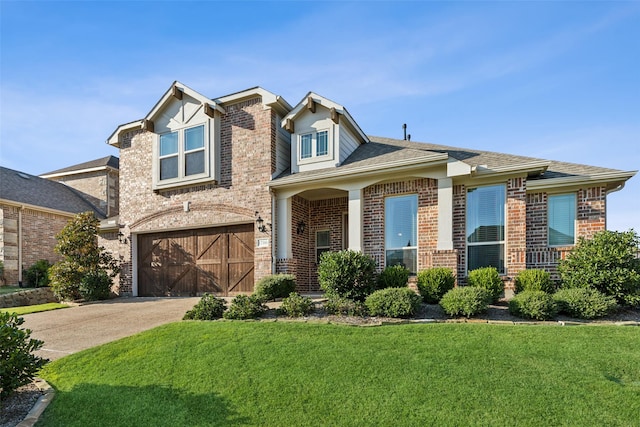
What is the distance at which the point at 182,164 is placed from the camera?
12.2 m

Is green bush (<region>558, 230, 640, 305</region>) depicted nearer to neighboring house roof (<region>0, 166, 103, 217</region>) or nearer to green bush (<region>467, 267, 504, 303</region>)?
green bush (<region>467, 267, 504, 303</region>)

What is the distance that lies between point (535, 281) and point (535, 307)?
162 cm

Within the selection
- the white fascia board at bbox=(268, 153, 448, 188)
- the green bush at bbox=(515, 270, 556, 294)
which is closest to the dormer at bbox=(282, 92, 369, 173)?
the white fascia board at bbox=(268, 153, 448, 188)

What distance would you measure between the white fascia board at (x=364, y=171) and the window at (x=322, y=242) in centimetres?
235

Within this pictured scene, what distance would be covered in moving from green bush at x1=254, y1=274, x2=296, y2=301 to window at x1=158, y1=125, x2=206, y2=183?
4.65 metres

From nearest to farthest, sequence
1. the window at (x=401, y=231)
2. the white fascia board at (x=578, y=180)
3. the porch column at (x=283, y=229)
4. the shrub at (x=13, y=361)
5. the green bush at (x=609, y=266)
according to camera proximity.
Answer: the shrub at (x=13, y=361)
the green bush at (x=609, y=266)
the white fascia board at (x=578, y=180)
the window at (x=401, y=231)
the porch column at (x=283, y=229)

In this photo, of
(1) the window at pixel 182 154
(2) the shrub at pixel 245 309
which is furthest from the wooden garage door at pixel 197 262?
(2) the shrub at pixel 245 309

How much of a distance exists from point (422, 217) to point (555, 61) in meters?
4.71

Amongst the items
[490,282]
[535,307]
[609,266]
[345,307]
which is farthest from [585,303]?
[345,307]

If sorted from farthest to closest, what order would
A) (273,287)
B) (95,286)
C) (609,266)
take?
(95,286)
(273,287)
(609,266)

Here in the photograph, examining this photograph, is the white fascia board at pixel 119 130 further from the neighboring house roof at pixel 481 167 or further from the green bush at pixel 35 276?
the green bush at pixel 35 276

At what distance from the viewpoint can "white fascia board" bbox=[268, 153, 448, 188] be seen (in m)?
9.15

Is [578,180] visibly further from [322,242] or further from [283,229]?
[283,229]

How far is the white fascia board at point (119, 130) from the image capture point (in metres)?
13.2
